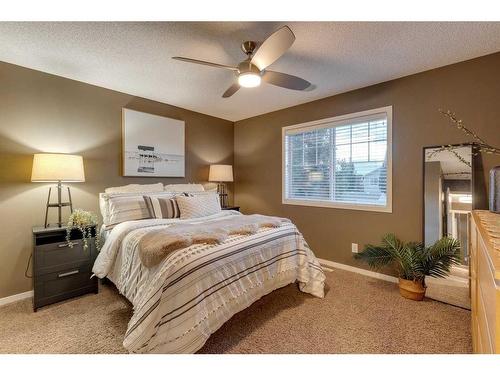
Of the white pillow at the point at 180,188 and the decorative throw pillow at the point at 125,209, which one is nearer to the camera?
the decorative throw pillow at the point at 125,209

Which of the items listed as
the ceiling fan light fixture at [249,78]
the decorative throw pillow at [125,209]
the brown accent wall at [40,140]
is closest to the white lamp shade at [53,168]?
the brown accent wall at [40,140]

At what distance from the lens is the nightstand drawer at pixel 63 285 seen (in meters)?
2.09

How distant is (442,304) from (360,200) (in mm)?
1333

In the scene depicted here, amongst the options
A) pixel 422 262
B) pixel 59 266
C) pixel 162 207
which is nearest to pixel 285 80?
pixel 162 207

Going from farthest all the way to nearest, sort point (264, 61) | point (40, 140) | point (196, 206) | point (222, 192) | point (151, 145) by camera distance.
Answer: point (222, 192) < point (151, 145) < point (196, 206) < point (40, 140) < point (264, 61)

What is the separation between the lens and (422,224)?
8.29ft

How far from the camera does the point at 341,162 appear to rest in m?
3.23

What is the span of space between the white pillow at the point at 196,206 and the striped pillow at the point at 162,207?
67 millimetres

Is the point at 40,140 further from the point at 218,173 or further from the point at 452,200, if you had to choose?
the point at 452,200

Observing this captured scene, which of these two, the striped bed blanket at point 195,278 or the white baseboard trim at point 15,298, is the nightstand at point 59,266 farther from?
the white baseboard trim at point 15,298

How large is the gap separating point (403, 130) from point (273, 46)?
1.97 m

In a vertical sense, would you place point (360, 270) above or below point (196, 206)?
below
